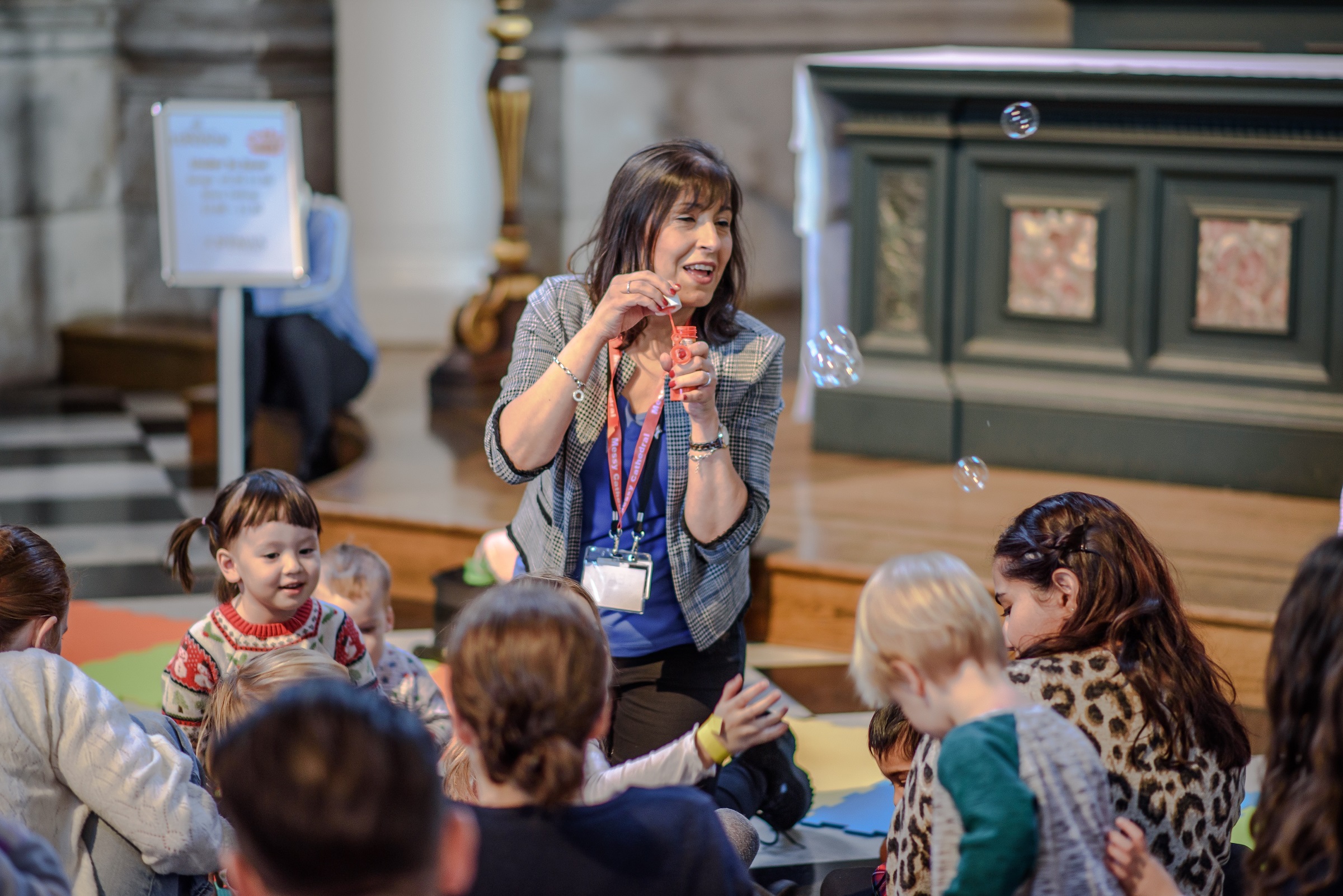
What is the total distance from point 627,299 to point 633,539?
408 mm

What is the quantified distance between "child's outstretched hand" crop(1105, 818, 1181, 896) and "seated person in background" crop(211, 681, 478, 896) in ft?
2.63

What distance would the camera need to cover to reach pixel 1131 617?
2.13 metres

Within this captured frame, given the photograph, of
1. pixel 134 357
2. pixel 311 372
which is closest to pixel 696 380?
pixel 311 372

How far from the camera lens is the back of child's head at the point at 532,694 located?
1.66m

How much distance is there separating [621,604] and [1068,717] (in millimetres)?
807

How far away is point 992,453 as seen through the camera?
17.2 feet

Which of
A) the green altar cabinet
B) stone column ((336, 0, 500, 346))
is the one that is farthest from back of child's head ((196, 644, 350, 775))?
stone column ((336, 0, 500, 346))

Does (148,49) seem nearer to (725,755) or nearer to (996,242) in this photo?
(996,242)

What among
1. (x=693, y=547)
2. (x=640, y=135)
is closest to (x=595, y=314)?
(x=693, y=547)

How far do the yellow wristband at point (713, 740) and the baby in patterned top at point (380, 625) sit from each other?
0.95 m

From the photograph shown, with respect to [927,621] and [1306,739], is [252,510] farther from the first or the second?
[1306,739]

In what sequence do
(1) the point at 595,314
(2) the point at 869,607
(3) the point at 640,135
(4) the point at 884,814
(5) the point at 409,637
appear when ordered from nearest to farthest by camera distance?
(2) the point at 869,607, (1) the point at 595,314, (4) the point at 884,814, (5) the point at 409,637, (3) the point at 640,135

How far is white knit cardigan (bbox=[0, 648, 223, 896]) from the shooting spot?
6.93ft

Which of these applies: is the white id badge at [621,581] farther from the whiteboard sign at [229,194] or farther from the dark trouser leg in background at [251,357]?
the dark trouser leg in background at [251,357]
